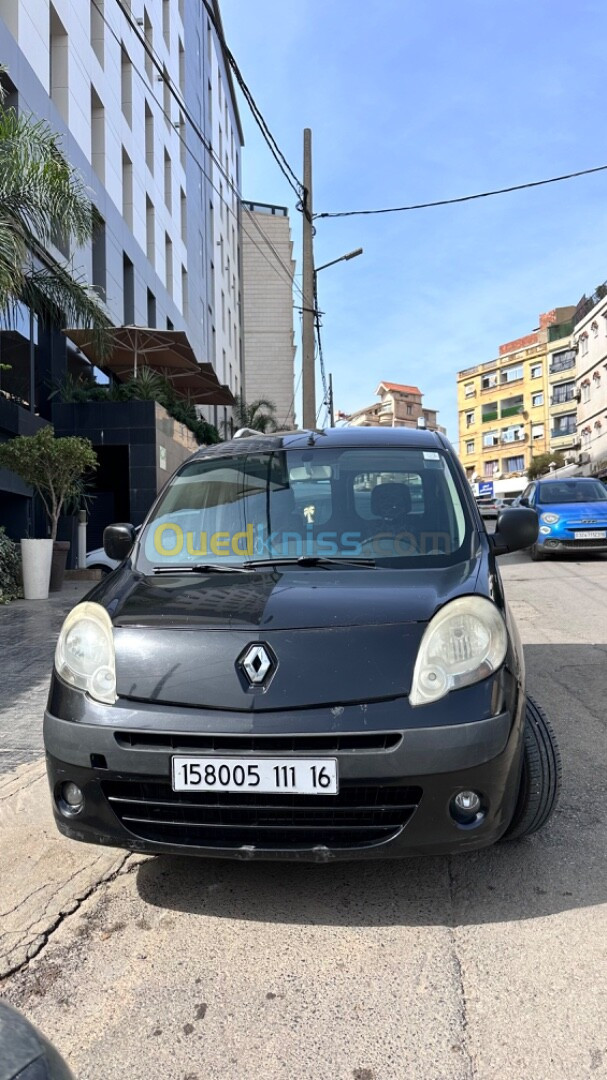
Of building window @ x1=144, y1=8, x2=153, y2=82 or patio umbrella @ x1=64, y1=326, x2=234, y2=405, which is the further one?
building window @ x1=144, y1=8, x2=153, y2=82

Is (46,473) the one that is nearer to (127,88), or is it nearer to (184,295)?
(127,88)

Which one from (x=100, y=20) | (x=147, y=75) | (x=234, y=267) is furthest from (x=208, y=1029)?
(x=234, y=267)

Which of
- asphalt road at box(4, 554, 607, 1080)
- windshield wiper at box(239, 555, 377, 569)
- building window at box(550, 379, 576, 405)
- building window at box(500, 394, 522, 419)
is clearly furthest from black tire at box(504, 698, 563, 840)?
building window at box(500, 394, 522, 419)

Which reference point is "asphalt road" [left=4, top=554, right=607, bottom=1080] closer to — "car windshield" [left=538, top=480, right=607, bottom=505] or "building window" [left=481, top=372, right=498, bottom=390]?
"car windshield" [left=538, top=480, right=607, bottom=505]

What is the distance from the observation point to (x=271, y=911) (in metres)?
2.44

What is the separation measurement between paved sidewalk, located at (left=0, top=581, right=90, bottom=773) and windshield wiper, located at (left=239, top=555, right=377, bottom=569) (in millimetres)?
1867

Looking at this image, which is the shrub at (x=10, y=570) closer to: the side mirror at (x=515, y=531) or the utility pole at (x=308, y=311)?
the utility pole at (x=308, y=311)

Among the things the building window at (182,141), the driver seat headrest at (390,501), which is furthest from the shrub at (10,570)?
the building window at (182,141)

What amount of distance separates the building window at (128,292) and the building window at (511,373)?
203 feet

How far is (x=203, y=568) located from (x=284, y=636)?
77 centimetres

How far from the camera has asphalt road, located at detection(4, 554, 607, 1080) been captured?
5.86ft

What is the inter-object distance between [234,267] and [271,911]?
4682 cm

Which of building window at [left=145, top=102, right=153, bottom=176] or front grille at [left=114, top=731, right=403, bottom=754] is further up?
building window at [left=145, top=102, right=153, bottom=176]

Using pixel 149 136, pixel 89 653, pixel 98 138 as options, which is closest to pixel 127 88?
pixel 149 136
